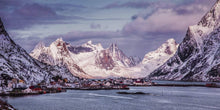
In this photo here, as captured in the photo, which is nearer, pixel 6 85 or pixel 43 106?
pixel 43 106

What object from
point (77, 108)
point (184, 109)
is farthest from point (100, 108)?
point (184, 109)

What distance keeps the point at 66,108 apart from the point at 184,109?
4400 centimetres

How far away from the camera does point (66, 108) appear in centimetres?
13000

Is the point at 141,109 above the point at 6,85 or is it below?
below

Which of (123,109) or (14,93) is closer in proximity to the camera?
(123,109)

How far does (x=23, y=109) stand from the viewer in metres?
121

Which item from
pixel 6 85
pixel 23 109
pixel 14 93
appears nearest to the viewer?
pixel 23 109

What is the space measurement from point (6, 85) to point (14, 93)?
18.0 m

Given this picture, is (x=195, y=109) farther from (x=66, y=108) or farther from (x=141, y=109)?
(x=66, y=108)

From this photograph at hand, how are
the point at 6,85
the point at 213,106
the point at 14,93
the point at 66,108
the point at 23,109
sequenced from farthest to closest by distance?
the point at 6,85 → the point at 14,93 → the point at 213,106 → the point at 66,108 → the point at 23,109

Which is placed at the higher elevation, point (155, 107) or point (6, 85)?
point (6, 85)

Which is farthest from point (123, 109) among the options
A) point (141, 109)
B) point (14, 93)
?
point (14, 93)

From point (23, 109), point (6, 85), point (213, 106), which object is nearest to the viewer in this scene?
point (23, 109)

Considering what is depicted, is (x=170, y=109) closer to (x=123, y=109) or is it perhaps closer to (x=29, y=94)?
(x=123, y=109)
